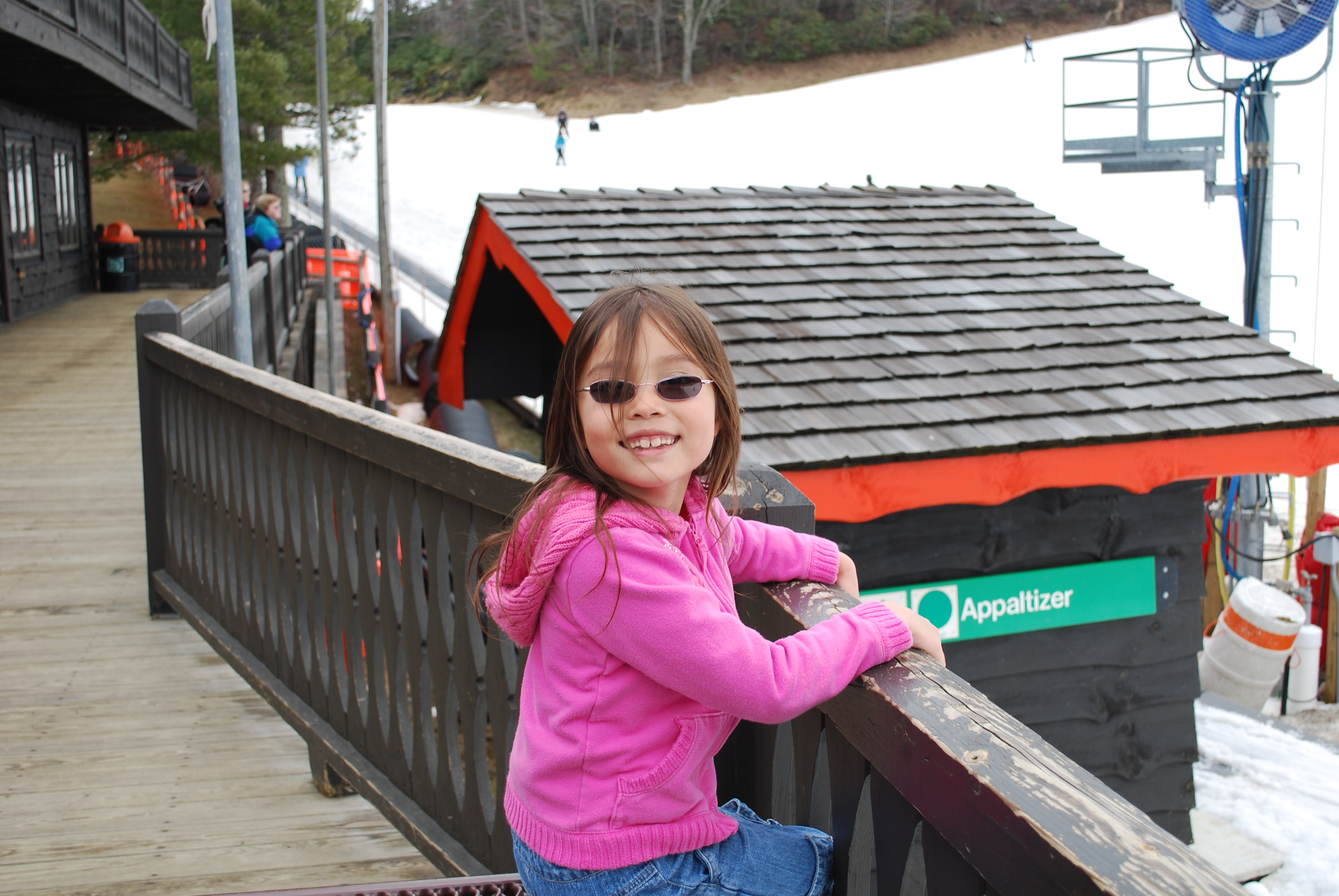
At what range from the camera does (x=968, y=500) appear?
5797 millimetres

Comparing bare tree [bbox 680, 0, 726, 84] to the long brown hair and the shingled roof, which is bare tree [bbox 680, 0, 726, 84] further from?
the long brown hair

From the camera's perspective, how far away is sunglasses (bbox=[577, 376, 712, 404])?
1.56 m

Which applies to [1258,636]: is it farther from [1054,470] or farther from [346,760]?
[346,760]

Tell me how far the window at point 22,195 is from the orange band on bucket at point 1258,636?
1573cm

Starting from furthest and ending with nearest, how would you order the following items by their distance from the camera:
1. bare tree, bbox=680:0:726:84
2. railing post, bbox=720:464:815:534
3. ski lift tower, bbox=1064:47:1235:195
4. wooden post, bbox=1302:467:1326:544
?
1. bare tree, bbox=680:0:726:84
2. ski lift tower, bbox=1064:47:1235:195
3. wooden post, bbox=1302:467:1326:544
4. railing post, bbox=720:464:815:534

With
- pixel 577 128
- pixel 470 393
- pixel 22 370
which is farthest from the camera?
pixel 577 128

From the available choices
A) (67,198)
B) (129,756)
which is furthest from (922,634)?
(67,198)

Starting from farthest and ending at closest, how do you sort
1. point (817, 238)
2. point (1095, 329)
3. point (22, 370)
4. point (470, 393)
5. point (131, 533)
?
point (22, 370), point (470, 393), point (817, 238), point (1095, 329), point (131, 533)

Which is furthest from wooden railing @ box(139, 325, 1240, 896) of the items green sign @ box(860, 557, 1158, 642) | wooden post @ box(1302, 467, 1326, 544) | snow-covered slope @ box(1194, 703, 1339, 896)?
wooden post @ box(1302, 467, 1326, 544)

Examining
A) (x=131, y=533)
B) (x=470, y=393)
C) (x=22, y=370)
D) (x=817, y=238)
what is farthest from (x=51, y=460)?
(x=817, y=238)

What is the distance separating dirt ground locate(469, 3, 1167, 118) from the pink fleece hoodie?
62309 mm

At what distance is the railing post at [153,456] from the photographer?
5309 millimetres

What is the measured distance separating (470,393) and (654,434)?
8.33 metres

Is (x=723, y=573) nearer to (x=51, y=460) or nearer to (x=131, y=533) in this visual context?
(x=131, y=533)
